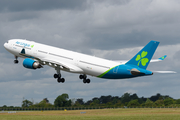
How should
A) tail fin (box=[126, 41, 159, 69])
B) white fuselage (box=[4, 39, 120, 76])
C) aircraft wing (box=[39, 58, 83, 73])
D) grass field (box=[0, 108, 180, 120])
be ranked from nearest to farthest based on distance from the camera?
tail fin (box=[126, 41, 159, 69]), white fuselage (box=[4, 39, 120, 76]), aircraft wing (box=[39, 58, 83, 73]), grass field (box=[0, 108, 180, 120])

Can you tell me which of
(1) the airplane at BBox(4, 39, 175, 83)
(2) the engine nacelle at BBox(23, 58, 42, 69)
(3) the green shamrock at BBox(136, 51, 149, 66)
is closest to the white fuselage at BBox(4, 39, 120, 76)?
(1) the airplane at BBox(4, 39, 175, 83)

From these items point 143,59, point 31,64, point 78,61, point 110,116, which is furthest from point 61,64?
point 110,116

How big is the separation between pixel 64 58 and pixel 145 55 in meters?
19.1

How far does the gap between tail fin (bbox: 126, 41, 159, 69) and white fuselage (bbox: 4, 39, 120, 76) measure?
4.41 m

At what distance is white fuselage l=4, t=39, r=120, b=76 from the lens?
226 feet

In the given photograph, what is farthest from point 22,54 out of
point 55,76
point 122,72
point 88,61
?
point 122,72

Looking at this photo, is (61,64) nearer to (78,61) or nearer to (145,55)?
(78,61)

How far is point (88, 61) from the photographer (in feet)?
230

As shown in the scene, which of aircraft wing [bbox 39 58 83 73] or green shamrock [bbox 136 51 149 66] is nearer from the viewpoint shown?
green shamrock [bbox 136 51 149 66]

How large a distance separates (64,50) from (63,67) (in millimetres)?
4124

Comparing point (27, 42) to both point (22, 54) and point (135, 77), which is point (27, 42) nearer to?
point (22, 54)

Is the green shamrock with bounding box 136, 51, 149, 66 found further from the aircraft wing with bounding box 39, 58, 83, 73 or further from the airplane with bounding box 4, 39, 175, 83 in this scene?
the aircraft wing with bounding box 39, 58, 83, 73

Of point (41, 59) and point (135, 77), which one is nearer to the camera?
point (135, 77)

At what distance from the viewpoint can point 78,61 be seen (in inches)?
2803
